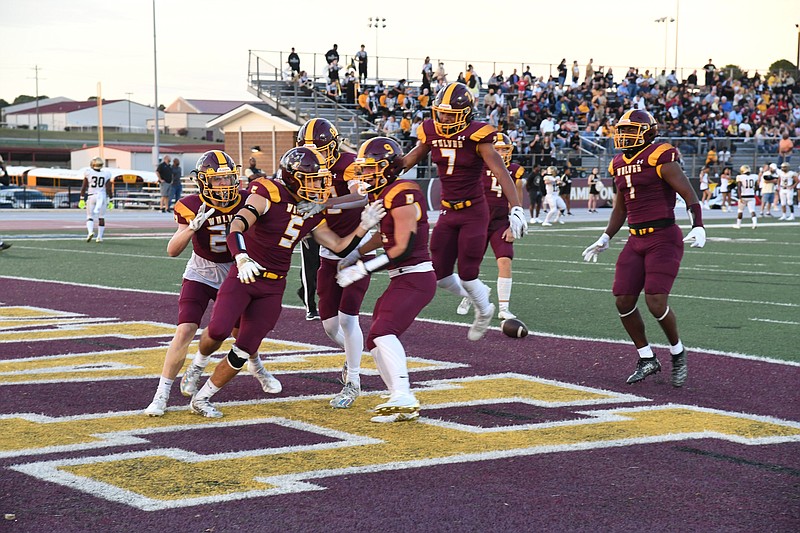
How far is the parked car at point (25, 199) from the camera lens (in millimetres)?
40906

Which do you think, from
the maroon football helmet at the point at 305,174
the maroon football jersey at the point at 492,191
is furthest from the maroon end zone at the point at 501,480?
the maroon football jersey at the point at 492,191

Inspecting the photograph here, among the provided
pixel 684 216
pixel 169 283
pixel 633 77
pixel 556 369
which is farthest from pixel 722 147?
pixel 556 369

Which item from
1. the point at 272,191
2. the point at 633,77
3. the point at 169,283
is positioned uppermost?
the point at 633,77

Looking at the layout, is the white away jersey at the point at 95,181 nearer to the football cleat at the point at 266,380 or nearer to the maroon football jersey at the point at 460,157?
the maroon football jersey at the point at 460,157

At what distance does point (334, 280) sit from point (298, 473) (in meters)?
2.27

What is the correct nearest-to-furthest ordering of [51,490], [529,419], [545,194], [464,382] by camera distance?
1. [51,490]
2. [529,419]
3. [464,382]
4. [545,194]

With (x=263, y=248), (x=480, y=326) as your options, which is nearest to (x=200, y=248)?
(x=263, y=248)

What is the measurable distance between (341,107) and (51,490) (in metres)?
33.4

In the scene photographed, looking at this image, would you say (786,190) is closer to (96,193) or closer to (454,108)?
(96,193)

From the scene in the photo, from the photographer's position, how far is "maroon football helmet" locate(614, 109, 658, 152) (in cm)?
760

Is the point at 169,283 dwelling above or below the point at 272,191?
below

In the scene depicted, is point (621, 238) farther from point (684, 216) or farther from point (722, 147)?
point (722, 147)

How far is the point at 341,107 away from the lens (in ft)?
123

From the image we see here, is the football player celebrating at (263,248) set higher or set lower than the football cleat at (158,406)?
higher
